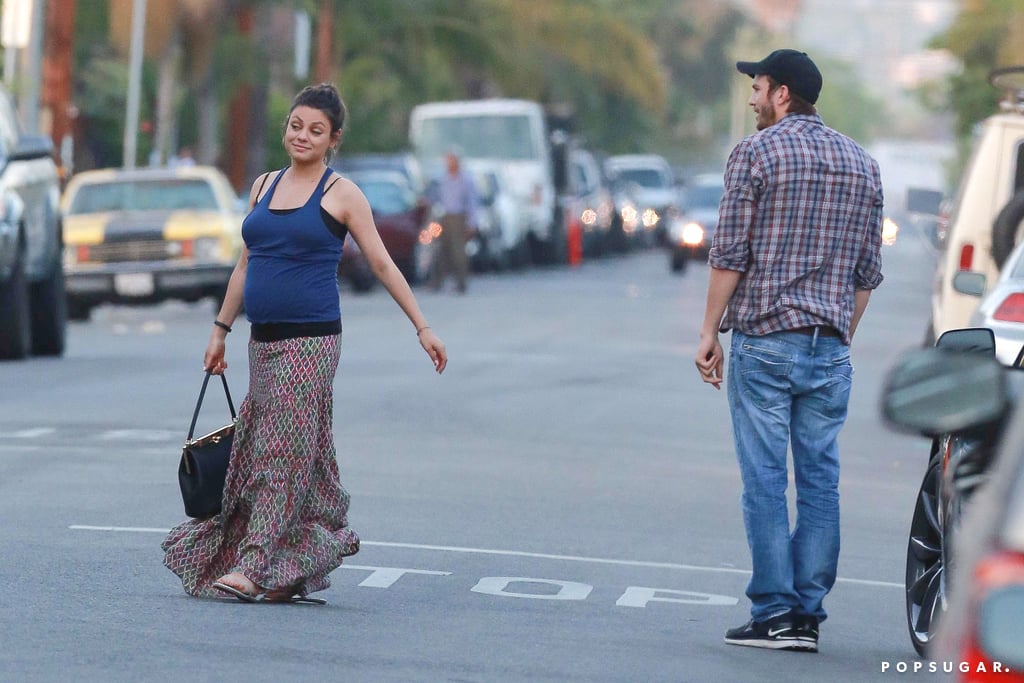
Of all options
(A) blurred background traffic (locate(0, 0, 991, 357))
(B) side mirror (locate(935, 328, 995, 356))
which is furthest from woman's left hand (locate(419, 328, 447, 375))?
(A) blurred background traffic (locate(0, 0, 991, 357))

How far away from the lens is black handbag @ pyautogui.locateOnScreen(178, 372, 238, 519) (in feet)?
25.9

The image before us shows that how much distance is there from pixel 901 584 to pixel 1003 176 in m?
5.87

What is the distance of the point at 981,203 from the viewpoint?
14.7 metres

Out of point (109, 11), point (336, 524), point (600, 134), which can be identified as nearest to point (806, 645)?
point (336, 524)

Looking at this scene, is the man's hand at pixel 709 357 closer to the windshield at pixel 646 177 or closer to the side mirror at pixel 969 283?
the side mirror at pixel 969 283

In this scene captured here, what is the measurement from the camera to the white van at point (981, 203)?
47.4 ft

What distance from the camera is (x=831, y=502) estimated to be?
7.59 meters

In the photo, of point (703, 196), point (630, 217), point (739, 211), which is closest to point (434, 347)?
point (739, 211)

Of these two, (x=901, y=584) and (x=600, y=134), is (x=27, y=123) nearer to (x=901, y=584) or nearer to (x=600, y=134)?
(x=901, y=584)

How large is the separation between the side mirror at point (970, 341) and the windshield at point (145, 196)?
2074 cm

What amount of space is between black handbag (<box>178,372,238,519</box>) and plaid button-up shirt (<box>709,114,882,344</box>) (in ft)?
5.83

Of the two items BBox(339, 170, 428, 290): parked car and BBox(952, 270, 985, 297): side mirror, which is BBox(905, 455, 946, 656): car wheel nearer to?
BBox(952, 270, 985, 297): side mirror

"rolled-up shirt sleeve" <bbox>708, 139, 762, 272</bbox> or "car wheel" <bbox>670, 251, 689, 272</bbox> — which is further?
"car wheel" <bbox>670, 251, 689, 272</bbox>

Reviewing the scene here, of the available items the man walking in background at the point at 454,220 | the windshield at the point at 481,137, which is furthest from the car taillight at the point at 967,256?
the windshield at the point at 481,137
